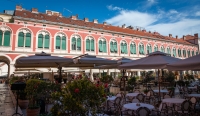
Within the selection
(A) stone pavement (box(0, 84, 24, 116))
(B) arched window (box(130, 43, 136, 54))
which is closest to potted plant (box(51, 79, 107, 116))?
(A) stone pavement (box(0, 84, 24, 116))

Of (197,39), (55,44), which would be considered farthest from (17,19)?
(197,39)

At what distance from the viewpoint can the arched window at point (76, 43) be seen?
2340 centimetres

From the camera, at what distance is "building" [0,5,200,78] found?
62.5ft

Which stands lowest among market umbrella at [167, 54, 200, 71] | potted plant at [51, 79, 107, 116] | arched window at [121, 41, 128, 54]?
potted plant at [51, 79, 107, 116]

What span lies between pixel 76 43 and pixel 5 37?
9537 millimetres

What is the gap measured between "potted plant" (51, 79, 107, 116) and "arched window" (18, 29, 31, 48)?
18.8m

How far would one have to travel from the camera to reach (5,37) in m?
18.7

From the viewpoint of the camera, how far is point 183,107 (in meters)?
5.02

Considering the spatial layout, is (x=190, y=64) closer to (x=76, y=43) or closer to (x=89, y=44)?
(x=76, y=43)

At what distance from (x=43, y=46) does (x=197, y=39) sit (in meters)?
40.5

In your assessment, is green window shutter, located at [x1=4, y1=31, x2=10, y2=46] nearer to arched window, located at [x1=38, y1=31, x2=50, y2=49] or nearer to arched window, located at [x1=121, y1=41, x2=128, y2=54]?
arched window, located at [x1=38, y1=31, x2=50, y2=49]

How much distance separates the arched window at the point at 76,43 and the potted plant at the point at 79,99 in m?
20.4

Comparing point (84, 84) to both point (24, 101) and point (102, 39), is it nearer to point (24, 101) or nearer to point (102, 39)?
point (24, 101)

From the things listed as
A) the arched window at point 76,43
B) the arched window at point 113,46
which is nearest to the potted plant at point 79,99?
the arched window at point 76,43
